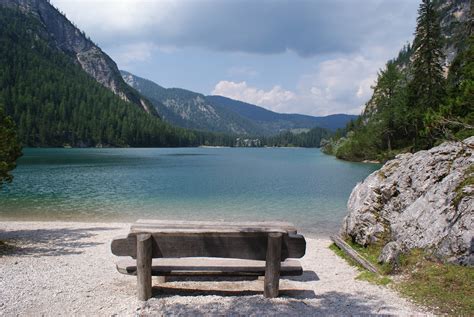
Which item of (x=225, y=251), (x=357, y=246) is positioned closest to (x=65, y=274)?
(x=225, y=251)

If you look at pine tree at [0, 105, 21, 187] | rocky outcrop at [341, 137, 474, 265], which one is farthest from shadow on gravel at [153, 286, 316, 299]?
pine tree at [0, 105, 21, 187]

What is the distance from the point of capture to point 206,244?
609 cm

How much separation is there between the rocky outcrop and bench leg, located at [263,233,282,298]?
13.7 feet

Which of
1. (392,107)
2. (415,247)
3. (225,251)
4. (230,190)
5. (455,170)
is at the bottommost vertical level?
(230,190)

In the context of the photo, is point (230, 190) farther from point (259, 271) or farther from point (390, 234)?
point (259, 271)

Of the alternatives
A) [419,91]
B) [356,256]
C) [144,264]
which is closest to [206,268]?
[144,264]

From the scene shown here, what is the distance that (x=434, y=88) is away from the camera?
53.6 m

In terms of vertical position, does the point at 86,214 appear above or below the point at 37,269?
below

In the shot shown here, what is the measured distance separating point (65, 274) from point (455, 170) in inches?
427

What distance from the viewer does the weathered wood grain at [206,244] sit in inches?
240

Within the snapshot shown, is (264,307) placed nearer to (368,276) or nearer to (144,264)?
(144,264)

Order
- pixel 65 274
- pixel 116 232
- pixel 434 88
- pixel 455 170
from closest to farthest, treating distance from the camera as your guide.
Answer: pixel 65 274 → pixel 455 170 → pixel 116 232 → pixel 434 88

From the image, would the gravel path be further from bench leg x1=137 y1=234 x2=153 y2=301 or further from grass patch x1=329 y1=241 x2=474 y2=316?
grass patch x1=329 y1=241 x2=474 y2=316

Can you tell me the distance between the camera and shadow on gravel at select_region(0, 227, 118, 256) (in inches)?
462
